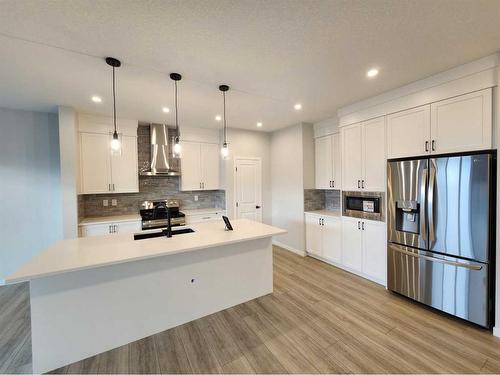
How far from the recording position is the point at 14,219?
332cm

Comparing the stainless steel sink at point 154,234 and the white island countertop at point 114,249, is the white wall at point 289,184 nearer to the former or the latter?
the white island countertop at point 114,249

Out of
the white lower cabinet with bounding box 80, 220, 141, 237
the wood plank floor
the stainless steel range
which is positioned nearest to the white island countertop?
the wood plank floor

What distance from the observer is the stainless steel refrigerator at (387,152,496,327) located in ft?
6.82

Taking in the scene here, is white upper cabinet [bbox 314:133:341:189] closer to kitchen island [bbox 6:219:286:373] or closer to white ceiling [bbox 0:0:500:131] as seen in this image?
white ceiling [bbox 0:0:500:131]

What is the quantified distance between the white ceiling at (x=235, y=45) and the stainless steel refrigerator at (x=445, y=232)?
43.8 inches

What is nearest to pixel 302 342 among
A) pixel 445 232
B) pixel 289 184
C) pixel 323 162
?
pixel 445 232

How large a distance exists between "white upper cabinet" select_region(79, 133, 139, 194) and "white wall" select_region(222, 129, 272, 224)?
180 centimetres

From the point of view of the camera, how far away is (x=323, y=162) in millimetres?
4238

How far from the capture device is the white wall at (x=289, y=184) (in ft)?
14.3

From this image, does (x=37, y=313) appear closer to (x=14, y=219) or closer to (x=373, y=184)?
(x=14, y=219)

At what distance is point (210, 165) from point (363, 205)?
123 inches

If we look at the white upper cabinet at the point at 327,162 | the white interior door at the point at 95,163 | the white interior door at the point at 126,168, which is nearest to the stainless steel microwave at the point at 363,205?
the white upper cabinet at the point at 327,162

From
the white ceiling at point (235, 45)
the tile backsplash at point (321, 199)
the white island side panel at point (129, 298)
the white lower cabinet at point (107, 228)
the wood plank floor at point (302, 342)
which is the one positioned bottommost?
the wood plank floor at point (302, 342)

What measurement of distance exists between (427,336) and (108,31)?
12.9ft
